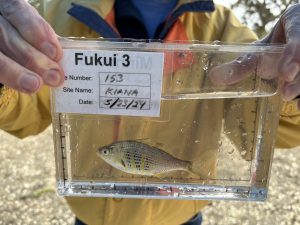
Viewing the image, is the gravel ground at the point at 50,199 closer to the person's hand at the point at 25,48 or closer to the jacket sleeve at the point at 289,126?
the jacket sleeve at the point at 289,126

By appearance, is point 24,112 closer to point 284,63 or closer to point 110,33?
point 110,33

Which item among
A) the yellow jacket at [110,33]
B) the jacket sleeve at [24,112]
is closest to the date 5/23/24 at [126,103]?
the jacket sleeve at [24,112]

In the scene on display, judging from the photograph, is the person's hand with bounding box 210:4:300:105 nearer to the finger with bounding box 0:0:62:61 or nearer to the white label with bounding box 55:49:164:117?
the white label with bounding box 55:49:164:117

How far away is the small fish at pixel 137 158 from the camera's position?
2.97 ft

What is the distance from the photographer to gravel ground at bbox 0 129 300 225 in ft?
7.58

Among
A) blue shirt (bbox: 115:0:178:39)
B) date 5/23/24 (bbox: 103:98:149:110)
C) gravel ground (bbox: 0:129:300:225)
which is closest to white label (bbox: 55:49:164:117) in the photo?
date 5/23/24 (bbox: 103:98:149:110)

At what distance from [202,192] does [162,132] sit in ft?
0.46

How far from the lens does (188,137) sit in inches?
37.5

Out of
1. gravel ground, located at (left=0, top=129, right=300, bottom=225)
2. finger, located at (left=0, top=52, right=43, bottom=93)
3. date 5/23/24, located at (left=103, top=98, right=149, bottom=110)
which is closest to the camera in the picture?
finger, located at (left=0, top=52, right=43, bottom=93)

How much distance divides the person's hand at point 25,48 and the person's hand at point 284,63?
1.00 feet

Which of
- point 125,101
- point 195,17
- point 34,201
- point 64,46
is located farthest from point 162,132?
point 34,201

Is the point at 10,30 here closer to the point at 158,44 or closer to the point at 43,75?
the point at 43,75

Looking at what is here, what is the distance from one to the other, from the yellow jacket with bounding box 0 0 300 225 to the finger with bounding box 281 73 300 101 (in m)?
0.34

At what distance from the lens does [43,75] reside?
771 millimetres
